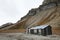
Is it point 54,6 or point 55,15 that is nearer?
point 55,15

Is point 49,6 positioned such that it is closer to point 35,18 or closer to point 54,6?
point 54,6

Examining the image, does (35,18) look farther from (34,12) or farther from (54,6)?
(54,6)

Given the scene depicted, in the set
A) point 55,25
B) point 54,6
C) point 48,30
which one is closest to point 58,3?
point 54,6

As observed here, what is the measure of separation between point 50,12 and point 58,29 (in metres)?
18.3

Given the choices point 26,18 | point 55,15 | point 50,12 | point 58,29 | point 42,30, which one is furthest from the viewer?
point 26,18

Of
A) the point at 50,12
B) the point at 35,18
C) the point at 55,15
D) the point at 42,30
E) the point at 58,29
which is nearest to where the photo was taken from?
the point at 42,30

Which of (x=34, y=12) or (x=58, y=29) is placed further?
(x=34, y=12)

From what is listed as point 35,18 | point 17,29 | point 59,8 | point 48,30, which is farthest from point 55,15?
point 48,30

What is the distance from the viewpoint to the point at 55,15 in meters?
62.0

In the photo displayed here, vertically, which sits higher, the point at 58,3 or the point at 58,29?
the point at 58,3

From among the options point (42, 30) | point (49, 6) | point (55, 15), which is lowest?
point (42, 30)

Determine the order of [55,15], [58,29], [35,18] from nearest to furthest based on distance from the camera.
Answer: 1. [58,29]
2. [55,15]
3. [35,18]

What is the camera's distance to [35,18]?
7175 cm

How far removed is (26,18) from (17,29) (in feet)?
35.4
